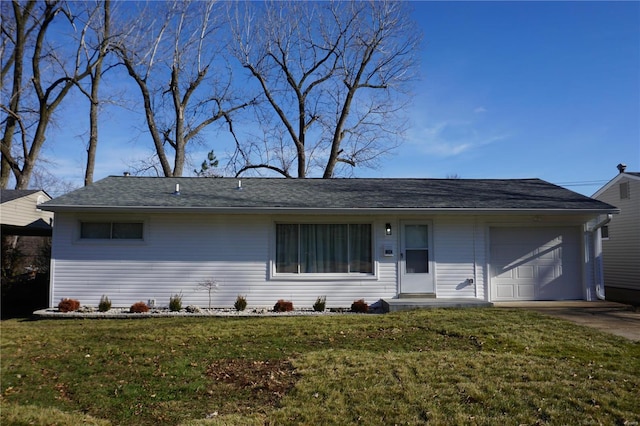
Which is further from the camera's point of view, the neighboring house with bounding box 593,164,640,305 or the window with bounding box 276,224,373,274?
the neighboring house with bounding box 593,164,640,305

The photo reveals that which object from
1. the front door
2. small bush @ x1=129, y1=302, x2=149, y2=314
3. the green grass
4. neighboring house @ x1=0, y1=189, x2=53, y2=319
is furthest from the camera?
neighboring house @ x1=0, y1=189, x2=53, y2=319

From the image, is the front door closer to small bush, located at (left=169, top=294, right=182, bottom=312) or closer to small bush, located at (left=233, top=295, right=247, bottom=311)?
small bush, located at (left=233, top=295, right=247, bottom=311)

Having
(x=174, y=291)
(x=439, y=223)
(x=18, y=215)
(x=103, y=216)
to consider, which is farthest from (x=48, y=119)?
(x=439, y=223)

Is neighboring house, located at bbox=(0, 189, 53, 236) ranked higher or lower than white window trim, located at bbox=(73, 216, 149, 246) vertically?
higher

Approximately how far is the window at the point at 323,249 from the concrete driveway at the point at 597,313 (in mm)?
3576

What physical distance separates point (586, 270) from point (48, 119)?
22.7m

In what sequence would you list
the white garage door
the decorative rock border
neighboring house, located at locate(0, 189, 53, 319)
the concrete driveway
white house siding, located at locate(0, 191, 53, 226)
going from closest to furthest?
1. the concrete driveway
2. the decorative rock border
3. the white garage door
4. neighboring house, located at locate(0, 189, 53, 319)
5. white house siding, located at locate(0, 191, 53, 226)

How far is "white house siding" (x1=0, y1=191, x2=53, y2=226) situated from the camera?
14.3m

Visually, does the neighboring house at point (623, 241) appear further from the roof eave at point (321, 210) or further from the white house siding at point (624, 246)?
the roof eave at point (321, 210)

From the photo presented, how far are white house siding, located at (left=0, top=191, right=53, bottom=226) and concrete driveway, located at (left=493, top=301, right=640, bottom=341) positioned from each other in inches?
564

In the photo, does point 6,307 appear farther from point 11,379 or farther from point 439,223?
point 439,223

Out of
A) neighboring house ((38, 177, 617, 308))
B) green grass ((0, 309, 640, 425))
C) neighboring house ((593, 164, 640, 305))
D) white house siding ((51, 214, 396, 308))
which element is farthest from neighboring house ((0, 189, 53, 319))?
neighboring house ((593, 164, 640, 305))

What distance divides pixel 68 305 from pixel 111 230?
6.60 feet

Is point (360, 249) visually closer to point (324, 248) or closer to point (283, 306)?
point (324, 248)
